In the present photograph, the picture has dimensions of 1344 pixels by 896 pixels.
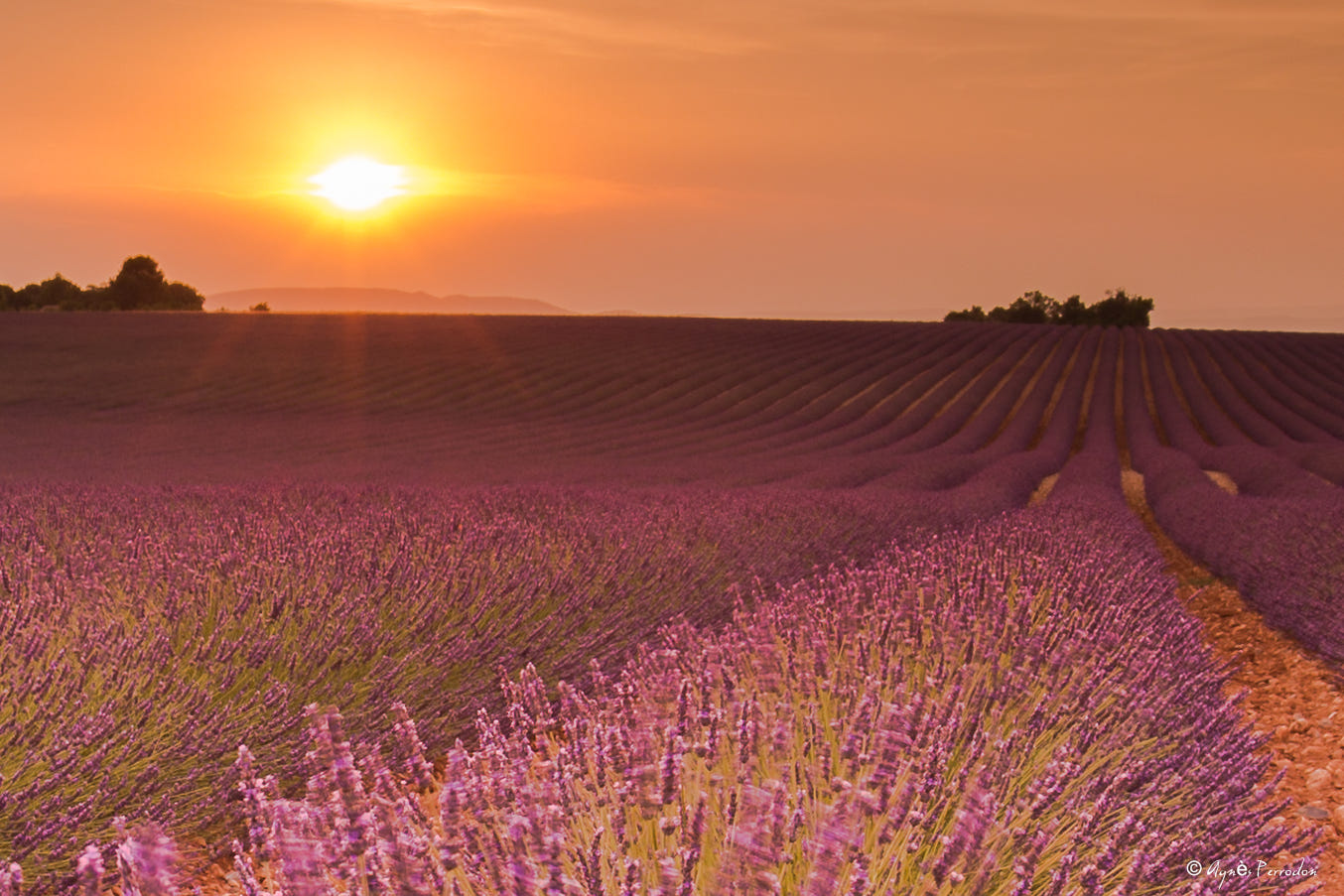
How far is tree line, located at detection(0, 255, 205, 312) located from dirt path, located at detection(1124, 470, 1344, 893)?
60.3 m

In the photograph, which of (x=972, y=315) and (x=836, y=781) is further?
(x=972, y=315)

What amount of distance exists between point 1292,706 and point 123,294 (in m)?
68.4

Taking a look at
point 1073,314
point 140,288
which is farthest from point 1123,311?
point 140,288

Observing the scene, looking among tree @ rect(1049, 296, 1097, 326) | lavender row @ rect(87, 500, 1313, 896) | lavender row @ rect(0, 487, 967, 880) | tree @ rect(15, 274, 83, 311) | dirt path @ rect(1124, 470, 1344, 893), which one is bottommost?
dirt path @ rect(1124, 470, 1344, 893)

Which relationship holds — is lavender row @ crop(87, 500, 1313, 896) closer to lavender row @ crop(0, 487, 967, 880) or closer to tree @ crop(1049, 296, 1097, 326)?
lavender row @ crop(0, 487, 967, 880)

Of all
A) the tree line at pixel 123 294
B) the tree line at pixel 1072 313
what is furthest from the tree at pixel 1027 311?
the tree line at pixel 123 294

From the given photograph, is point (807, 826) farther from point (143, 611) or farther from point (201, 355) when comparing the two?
point (201, 355)

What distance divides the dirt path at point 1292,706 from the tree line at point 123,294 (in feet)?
198

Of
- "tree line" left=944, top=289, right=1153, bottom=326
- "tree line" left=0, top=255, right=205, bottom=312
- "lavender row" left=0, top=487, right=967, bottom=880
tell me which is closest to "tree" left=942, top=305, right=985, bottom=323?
"tree line" left=944, top=289, right=1153, bottom=326

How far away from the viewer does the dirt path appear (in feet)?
13.1

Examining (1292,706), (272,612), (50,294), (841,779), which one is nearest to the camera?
(841,779)

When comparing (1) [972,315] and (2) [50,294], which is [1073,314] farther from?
(2) [50,294]

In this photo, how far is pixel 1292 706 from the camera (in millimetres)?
5535

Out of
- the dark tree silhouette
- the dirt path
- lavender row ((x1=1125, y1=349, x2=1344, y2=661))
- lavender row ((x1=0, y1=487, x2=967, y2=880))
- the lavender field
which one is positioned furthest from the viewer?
the dark tree silhouette
